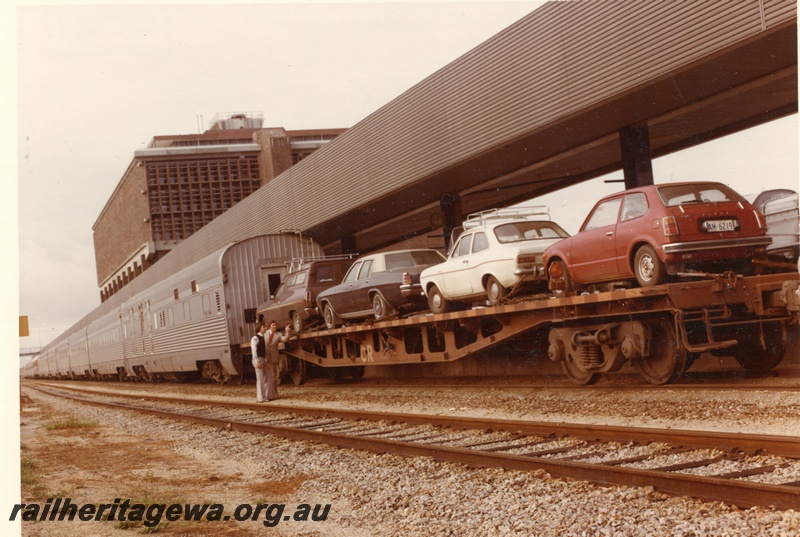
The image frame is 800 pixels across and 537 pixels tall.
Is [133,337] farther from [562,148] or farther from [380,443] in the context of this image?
[380,443]

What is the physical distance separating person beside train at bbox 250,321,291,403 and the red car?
8.48 metres

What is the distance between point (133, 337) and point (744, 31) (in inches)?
1029

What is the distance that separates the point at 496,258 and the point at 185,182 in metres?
10.9

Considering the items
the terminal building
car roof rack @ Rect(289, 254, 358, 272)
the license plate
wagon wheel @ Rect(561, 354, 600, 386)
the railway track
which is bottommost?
the railway track

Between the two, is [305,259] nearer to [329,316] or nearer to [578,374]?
[329,316]

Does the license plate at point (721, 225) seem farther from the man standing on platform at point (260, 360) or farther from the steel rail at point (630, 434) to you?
the man standing on platform at point (260, 360)

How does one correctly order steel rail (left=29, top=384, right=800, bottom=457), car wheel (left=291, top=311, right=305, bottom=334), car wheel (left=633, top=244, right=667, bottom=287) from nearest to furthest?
steel rail (left=29, top=384, right=800, bottom=457), car wheel (left=633, top=244, right=667, bottom=287), car wheel (left=291, top=311, right=305, bottom=334)

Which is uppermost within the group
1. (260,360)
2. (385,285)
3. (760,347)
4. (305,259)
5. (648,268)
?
(305,259)

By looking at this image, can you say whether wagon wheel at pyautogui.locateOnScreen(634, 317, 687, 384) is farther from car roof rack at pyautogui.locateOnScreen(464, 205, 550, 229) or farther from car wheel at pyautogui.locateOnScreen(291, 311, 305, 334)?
car wheel at pyautogui.locateOnScreen(291, 311, 305, 334)

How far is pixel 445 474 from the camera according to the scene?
23.1ft

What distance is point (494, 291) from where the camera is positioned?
12.9 meters

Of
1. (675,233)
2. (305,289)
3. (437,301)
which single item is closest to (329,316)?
(305,289)

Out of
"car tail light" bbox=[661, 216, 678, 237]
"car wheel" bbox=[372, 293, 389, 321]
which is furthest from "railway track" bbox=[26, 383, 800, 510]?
"car wheel" bbox=[372, 293, 389, 321]

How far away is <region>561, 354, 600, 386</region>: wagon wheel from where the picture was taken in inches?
450
